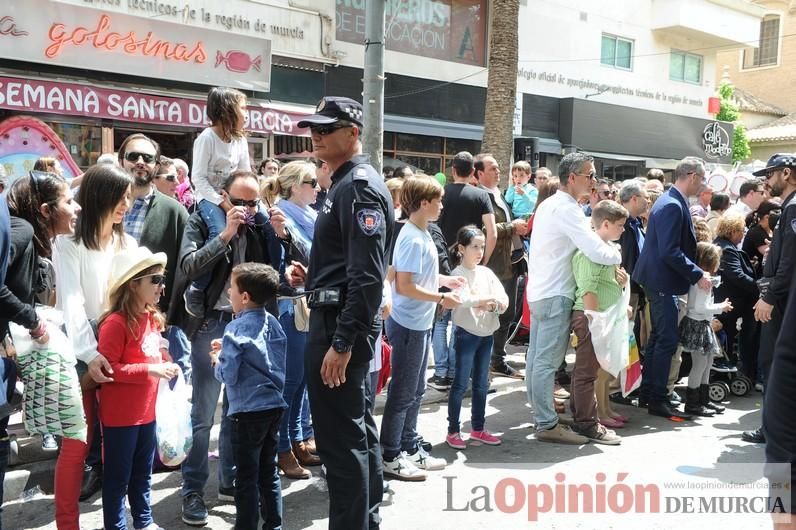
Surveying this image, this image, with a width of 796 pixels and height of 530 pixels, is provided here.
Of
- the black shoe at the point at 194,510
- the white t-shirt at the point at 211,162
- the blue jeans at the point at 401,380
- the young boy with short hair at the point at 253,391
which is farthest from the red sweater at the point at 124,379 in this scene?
the blue jeans at the point at 401,380

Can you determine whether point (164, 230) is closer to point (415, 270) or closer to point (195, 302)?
point (195, 302)

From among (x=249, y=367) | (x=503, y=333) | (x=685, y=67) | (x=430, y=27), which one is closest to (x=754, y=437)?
(x=503, y=333)

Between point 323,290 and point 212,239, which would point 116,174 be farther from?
point 323,290

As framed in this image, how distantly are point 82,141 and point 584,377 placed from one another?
8930 mm

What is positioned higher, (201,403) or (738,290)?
(738,290)

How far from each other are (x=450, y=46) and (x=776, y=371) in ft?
52.5

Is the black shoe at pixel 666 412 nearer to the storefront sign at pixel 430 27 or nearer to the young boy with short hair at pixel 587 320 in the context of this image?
the young boy with short hair at pixel 587 320

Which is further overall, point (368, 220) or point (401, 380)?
point (401, 380)

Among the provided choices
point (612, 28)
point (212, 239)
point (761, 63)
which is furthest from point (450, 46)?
point (761, 63)

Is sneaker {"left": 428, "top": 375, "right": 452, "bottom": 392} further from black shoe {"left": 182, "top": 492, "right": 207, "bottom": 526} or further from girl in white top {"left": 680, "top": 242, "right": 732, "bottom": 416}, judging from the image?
black shoe {"left": 182, "top": 492, "right": 207, "bottom": 526}

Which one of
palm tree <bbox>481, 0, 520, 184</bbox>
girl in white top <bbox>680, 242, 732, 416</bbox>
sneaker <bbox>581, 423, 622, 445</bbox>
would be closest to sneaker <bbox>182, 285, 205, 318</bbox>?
sneaker <bbox>581, 423, 622, 445</bbox>

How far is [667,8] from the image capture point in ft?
72.1

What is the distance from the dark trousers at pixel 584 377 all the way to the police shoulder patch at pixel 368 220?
Result: 2.95 meters

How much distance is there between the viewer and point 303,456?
16.1 feet
